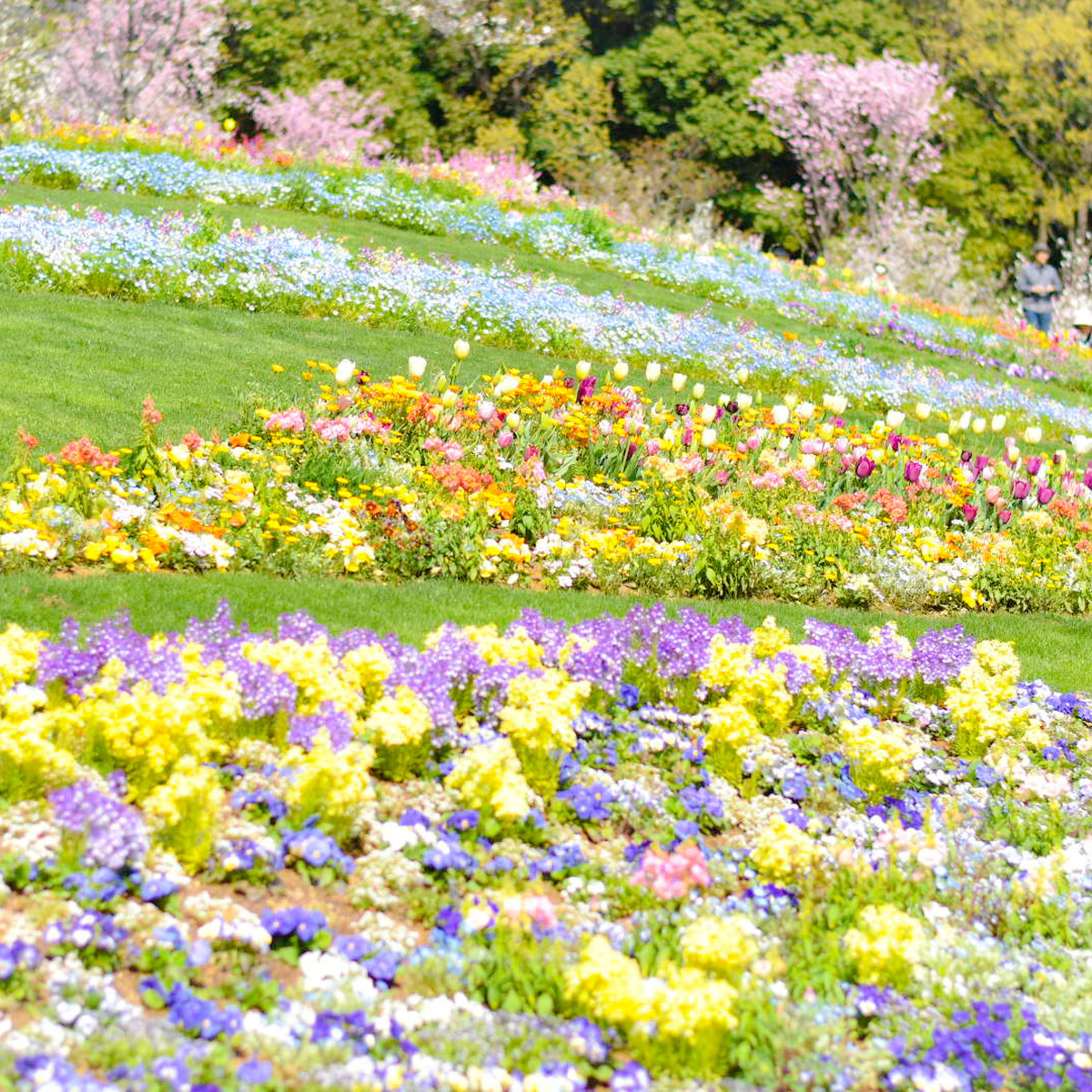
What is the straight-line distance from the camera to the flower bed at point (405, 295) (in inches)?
468

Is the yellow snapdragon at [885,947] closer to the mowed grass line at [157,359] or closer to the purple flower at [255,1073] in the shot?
the purple flower at [255,1073]

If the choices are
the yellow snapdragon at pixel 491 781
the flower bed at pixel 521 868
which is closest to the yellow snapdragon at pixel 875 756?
the flower bed at pixel 521 868

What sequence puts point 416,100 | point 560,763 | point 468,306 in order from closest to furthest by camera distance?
point 560,763, point 468,306, point 416,100

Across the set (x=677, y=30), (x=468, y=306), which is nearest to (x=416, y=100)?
(x=677, y=30)

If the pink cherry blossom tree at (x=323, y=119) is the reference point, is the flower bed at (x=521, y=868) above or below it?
below

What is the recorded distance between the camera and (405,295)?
43.1ft

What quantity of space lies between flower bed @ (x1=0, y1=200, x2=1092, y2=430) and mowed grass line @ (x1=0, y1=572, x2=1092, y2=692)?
5.97 m

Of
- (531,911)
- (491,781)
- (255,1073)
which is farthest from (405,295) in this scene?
(255,1073)

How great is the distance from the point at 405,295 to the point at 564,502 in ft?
18.1

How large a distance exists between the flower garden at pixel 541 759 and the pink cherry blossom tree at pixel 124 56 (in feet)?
47.4

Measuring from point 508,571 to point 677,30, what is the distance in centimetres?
2951

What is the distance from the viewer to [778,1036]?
140 inches

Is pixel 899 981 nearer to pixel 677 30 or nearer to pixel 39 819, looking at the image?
pixel 39 819

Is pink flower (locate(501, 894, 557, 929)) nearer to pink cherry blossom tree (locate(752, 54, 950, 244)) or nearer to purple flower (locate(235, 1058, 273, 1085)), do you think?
purple flower (locate(235, 1058, 273, 1085))
